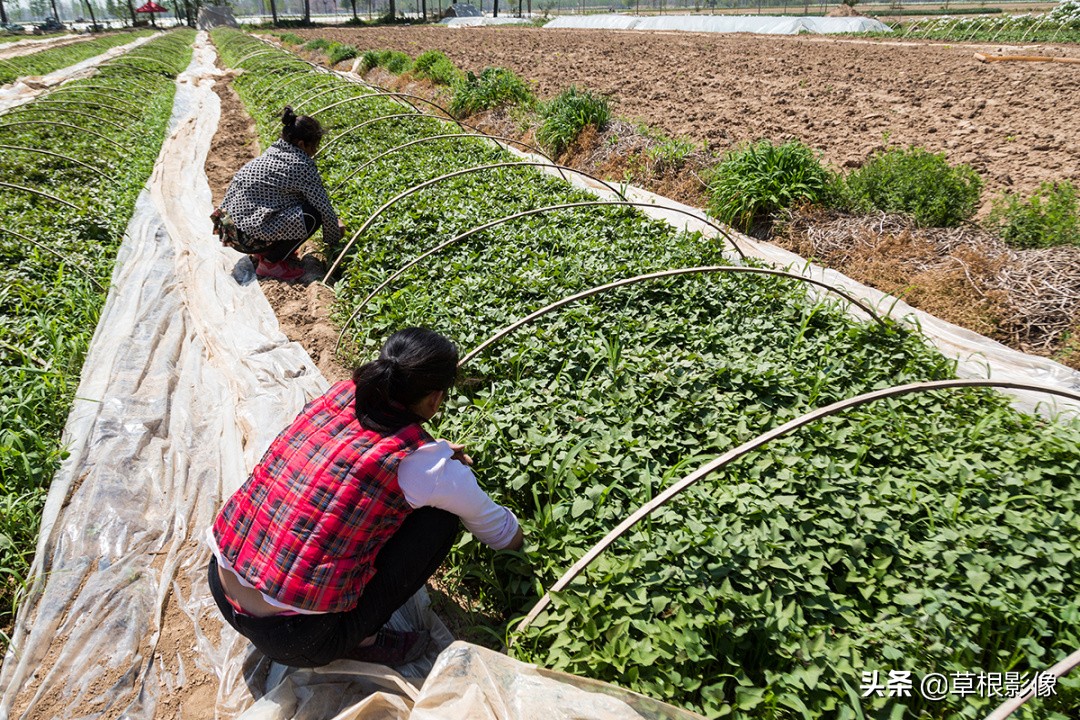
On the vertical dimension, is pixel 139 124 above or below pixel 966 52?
below

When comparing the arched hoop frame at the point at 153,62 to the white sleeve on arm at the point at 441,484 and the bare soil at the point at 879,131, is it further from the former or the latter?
the white sleeve on arm at the point at 441,484

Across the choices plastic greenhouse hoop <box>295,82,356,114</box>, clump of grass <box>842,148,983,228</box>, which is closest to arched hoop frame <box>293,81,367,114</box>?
plastic greenhouse hoop <box>295,82,356,114</box>

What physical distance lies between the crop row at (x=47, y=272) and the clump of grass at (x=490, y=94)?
5136mm

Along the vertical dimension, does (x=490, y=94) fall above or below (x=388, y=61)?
below

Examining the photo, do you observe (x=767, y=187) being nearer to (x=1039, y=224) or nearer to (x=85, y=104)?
(x=1039, y=224)

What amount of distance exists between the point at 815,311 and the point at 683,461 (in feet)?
5.96

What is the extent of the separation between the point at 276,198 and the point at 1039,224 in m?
6.42

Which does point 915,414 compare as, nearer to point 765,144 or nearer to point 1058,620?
point 1058,620

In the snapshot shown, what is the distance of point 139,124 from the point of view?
990 centimetres

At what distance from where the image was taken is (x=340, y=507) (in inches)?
74.7

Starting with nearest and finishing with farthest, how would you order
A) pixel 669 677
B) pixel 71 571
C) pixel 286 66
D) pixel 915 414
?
pixel 669 677, pixel 71 571, pixel 915 414, pixel 286 66

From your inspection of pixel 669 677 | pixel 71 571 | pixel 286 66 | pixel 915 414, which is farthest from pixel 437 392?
pixel 286 66

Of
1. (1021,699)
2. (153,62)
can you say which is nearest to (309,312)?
(1021,699)

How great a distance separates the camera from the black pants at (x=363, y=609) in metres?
2.00
